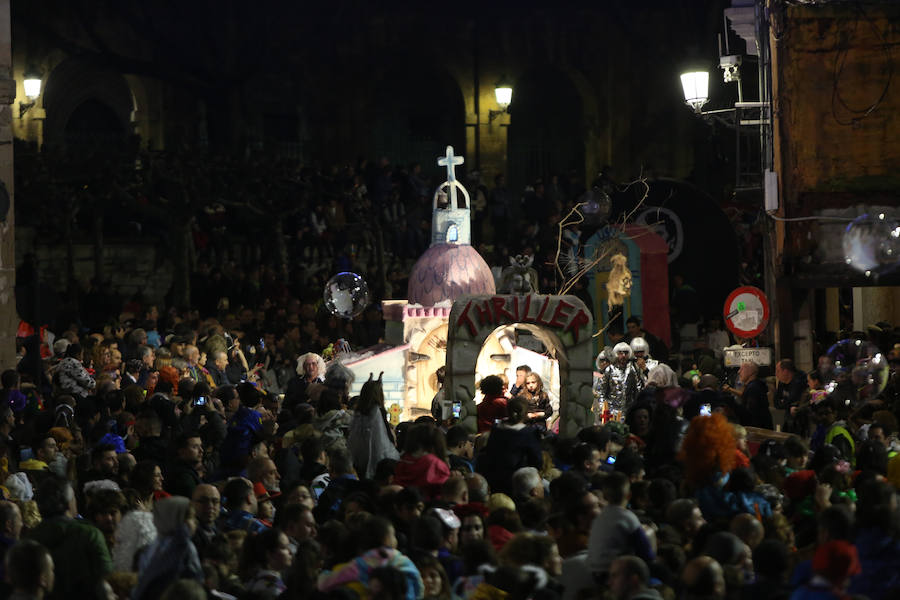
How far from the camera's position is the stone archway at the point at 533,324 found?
17.9 metres

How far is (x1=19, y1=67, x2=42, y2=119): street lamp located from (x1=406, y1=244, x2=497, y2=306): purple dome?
41.1ft

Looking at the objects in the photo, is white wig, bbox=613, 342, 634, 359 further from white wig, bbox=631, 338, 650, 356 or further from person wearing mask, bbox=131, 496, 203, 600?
person wearing mask, bbox=131, 496, 203, 600

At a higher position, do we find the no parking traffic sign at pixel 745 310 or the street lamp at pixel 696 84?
the street lamp at pixel 696 84

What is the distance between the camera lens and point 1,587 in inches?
355

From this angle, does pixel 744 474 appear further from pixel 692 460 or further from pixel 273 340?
pixel 273 340

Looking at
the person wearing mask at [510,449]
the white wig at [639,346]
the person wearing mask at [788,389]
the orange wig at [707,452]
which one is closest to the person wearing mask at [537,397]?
the white wig at [639,346]

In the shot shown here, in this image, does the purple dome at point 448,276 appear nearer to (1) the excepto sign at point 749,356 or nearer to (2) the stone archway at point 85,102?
(1) the excepto sign at point 749,356

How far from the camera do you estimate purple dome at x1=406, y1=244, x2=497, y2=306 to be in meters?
21.0

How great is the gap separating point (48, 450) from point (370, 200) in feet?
59.6

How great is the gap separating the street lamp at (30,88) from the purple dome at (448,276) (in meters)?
12.5

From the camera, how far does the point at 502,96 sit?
35.5 m

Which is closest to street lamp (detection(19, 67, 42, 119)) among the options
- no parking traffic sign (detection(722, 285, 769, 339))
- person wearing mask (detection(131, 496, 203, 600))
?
no parking traffic sign (detection(722, 285, 769, 339))

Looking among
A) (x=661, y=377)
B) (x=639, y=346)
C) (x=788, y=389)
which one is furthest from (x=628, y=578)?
(x=639, y=346)

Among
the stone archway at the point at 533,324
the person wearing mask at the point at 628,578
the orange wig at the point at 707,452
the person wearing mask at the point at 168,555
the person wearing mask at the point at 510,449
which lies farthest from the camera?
the stone archway at the point at 533,324
